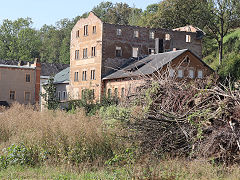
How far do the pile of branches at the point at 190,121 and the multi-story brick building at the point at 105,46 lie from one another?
99.3 feet

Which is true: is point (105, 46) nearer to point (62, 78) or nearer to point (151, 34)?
point (151, 34)

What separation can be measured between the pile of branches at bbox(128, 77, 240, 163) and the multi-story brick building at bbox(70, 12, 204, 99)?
99.3 feet

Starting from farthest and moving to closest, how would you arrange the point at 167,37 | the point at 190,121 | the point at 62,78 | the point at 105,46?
1. the point at 62,78
2. the point at 167,37
3. the point at 105,46
4. the point at 190,121

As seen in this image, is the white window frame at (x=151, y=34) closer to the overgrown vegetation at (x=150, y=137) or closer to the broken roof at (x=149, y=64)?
the broken roof at (x=149, y=64)

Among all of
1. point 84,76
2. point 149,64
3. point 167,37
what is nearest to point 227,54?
point 167,37

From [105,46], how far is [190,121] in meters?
33.9

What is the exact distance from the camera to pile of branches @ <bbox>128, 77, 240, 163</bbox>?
11.5 m

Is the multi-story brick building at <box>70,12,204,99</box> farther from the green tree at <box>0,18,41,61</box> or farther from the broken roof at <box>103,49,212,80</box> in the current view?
the green tree at <box>0,18,41,61</box>

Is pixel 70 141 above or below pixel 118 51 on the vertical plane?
below

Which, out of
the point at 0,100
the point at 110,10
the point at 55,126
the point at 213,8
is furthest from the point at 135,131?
the point at 110,10

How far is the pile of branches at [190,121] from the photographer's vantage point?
454 inches

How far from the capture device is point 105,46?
148 ft

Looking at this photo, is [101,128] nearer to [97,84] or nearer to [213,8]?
[97,84]

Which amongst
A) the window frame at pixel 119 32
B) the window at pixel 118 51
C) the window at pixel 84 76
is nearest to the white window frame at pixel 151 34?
the window frame at pixel 119 32
